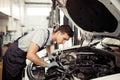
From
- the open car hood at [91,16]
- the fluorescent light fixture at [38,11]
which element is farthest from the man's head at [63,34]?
the fluorescent light fixture at [38,11]

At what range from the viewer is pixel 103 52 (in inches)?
94.0

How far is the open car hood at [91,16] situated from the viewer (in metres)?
2.13

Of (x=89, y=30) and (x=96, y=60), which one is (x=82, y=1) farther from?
(x=96, y=60)

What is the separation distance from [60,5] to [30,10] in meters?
7.81

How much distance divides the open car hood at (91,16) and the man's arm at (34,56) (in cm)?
53

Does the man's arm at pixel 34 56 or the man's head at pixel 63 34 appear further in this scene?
the man's head at pixel 63 34

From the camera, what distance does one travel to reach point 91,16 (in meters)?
2.35

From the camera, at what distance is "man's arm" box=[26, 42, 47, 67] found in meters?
2.42

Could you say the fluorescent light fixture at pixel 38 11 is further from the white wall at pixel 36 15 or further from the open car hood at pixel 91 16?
the open car hood at pixel 91 16

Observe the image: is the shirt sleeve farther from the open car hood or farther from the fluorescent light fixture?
the fluorescent light fixture

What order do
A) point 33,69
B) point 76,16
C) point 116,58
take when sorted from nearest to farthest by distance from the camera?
point 116,58 → point 76,16 → point 33,69

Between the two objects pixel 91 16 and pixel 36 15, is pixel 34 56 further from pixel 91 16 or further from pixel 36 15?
pixel 36 15

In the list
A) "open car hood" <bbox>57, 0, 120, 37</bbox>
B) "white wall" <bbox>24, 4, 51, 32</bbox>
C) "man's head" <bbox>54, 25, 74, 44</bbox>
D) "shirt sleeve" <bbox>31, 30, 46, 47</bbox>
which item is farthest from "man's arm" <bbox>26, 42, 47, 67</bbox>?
"white wall" <bbox>24, 4, 51, 32</bbox>

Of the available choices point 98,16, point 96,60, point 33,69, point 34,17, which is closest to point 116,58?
point 96,60
